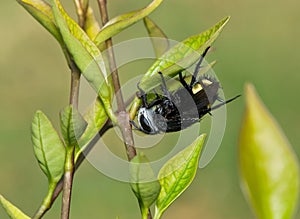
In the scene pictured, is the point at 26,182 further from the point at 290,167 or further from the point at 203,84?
the point at 290,167

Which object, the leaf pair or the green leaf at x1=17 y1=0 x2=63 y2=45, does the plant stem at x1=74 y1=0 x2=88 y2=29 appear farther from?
the leaf pair

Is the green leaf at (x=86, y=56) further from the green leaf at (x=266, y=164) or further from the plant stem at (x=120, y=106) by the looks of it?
the green leaf at (x=266, y=164)

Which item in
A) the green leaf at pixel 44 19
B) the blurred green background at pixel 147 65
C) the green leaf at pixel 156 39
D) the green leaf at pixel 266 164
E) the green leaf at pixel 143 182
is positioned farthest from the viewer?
the blurred green background at pixel 147 65

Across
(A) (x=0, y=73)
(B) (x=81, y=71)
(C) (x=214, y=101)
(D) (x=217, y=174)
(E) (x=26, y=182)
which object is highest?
(B) (x=81, y=71)

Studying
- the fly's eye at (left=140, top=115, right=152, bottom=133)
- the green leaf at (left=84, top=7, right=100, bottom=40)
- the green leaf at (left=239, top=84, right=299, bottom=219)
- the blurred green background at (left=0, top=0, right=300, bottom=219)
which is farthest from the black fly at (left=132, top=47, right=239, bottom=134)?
the blurred green background at (left=0, top=0, right=300, bottom=219)

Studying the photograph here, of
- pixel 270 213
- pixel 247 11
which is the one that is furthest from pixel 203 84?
pixel 247 11

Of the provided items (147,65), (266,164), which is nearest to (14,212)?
(266,164)

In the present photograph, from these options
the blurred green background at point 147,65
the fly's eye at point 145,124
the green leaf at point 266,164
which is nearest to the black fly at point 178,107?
the fly's eye at point 145,124
